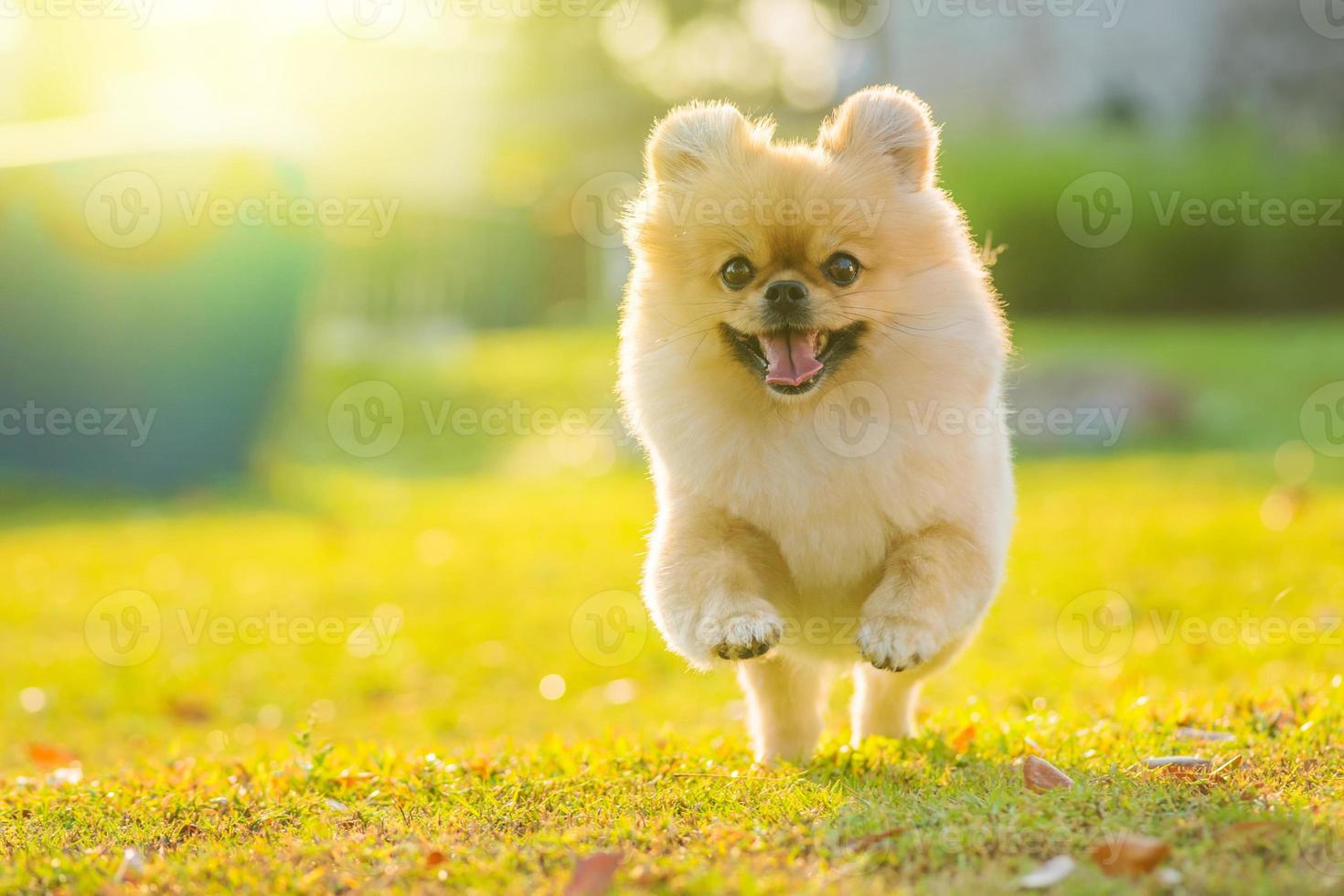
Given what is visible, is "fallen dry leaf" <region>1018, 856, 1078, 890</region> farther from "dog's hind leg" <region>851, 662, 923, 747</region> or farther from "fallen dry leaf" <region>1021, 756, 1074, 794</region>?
"dog's hind leg" <region>851, 662, 923, 747</region>

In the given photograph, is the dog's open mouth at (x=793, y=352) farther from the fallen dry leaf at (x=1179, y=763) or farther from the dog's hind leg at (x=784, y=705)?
the fallen dry leaf at (x=1179, y=763)

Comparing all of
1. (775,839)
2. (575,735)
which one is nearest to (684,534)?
(775,839)

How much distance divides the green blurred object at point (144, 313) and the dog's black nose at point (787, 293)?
1058 centimetres

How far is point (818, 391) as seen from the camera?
12.6 ft

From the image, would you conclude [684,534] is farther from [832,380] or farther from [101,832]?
[101,832]

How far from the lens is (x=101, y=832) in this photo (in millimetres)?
3512

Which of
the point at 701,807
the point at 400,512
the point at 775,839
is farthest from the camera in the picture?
the point at 400,512

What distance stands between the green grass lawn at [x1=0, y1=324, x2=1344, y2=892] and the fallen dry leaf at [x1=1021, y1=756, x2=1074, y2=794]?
2.1 inches

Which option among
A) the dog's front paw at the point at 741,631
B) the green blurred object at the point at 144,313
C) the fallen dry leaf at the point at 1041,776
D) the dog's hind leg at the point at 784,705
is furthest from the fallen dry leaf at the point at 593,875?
the green blurred object at the point at 144,313

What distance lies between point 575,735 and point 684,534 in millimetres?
2373

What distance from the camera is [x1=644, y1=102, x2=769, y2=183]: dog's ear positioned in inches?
161

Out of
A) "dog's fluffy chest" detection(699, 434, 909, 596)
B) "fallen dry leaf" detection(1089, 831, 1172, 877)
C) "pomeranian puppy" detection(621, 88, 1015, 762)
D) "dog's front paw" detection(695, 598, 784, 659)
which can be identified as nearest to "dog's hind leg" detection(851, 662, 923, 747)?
"pomeranian puppy" detection(621, 88, 1015, 762)

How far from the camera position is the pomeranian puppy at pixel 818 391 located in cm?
377

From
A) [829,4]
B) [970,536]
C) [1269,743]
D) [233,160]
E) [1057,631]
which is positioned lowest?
[1057,631]
